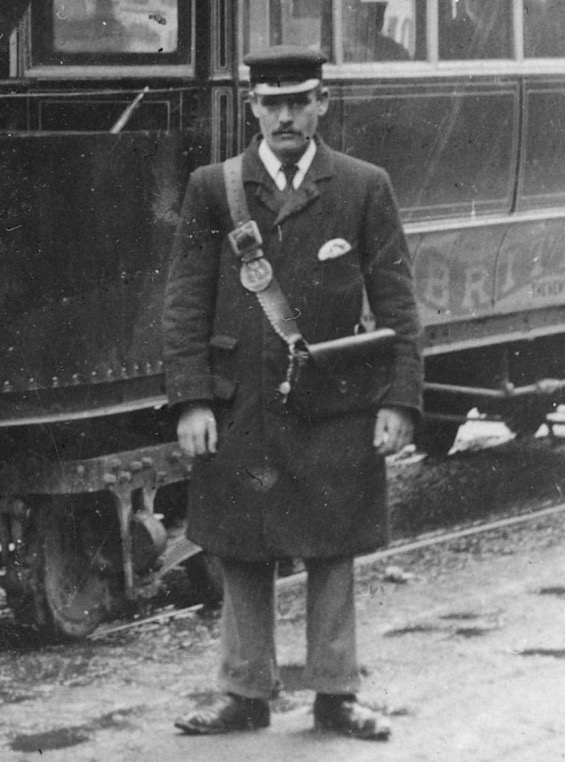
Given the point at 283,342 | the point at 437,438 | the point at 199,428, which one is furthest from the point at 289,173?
the point at 437,438

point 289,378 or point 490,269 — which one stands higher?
point 289,378

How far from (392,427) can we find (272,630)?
664 millimetres

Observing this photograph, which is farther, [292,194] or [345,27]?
[345,27]

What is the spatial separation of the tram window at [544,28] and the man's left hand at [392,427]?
357 centimetres

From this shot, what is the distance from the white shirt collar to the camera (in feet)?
17.5

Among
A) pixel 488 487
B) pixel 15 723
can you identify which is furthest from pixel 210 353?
pixel 488 487

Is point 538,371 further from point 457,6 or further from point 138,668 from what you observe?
point 138,668

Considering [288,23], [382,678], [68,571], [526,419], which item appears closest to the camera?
[382,678]

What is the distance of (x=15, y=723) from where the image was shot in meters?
5.87

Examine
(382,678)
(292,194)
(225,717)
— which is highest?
(292,194)

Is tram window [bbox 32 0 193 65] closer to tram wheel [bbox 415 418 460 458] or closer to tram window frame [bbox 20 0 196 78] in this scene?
tram window frame [bbox 20 0 196 78]

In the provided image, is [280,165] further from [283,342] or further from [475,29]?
[475,29]

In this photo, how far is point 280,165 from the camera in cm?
534

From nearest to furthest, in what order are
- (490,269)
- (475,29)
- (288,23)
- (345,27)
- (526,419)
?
1. (288,23)
2. (345,27)
3. (475,29)
4. (490,269)
5. (526,419)
